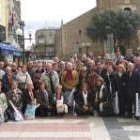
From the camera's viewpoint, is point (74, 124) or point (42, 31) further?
point (42, 31)

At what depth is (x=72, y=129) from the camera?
1402 centimetres

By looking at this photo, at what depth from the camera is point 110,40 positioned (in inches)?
1032

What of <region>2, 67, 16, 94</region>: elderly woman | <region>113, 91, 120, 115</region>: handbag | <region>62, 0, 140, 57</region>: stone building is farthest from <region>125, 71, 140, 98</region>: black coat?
<region>62, 0, 140, 57</region>: stone building

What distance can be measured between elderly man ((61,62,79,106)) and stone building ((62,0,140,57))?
53.3 m

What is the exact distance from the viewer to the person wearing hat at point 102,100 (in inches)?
641

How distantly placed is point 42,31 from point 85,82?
121945mm

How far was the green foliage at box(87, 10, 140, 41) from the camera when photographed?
2670 inches

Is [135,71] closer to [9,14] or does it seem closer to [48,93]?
[48,93]

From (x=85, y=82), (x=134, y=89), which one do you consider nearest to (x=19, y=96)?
(x=85, y=82)

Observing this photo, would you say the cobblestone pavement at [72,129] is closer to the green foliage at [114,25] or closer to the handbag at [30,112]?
the handbag at [30,112]

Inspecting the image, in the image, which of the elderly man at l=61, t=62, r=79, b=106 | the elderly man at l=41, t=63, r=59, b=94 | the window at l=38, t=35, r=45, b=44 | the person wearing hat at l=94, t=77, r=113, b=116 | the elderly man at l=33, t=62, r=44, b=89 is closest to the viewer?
the person wearing hat at l=94, t=77, r=113, b=116

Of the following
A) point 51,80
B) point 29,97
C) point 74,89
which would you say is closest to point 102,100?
point 74,89

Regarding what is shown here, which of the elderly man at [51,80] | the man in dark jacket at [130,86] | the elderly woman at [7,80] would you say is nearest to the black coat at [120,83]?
the man in dark jacket at [130,86]

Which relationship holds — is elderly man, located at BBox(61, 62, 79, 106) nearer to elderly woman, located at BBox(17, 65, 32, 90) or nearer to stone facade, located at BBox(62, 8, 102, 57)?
elderly woman, located at BBox(17, 65, 32, 90)
